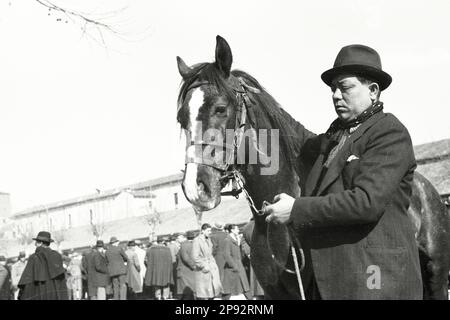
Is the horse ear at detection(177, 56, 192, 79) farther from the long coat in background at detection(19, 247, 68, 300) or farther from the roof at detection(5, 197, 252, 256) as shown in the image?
the roof at detection(5, 197, 252, 256)

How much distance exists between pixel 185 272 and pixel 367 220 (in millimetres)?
16397

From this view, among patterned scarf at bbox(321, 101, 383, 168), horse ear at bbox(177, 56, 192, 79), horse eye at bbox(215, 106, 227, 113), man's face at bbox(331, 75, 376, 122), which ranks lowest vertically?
patterned scarf at bbox(321, 101, 383, 168)

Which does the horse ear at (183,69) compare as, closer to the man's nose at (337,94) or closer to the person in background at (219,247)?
the man's nose at (337,94)

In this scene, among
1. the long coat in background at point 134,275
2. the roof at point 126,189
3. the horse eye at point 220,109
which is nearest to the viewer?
the horse eye at point 220,109

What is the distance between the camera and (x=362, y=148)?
3291mm

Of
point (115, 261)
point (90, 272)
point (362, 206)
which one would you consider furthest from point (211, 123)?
point (90, 272)

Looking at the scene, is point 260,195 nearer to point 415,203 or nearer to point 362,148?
point 362,148

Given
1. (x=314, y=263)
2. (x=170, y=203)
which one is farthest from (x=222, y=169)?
(x=170, y=203)

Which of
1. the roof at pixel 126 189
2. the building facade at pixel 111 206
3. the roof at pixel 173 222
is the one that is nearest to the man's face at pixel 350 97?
the roof at pixel 173 222

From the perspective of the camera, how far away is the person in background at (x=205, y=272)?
57.1 ft

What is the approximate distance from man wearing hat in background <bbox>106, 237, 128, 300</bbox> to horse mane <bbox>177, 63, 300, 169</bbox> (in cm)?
1756

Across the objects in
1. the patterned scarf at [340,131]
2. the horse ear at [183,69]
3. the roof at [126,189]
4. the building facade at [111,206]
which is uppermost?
the roof at [126,189]

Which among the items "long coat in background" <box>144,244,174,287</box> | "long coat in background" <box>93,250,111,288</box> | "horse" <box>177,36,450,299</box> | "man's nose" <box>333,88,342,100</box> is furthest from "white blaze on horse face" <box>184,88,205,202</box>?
"long coat in background" <box>93,250,111,288</box>

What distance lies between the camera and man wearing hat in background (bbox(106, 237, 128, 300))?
21406 mm
